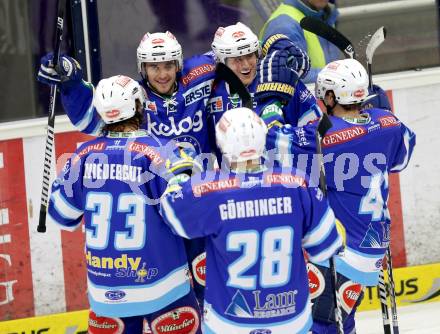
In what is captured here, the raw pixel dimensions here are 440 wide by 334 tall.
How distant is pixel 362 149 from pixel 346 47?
912 mm

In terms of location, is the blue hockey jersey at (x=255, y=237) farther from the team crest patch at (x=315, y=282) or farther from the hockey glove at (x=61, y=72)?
the hockey glove at (x=61, y=72)

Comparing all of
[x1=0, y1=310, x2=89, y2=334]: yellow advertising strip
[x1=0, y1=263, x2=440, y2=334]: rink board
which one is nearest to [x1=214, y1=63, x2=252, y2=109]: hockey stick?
[x1=0, y1=310, x2=89, y2=334]: yellow advertising strip

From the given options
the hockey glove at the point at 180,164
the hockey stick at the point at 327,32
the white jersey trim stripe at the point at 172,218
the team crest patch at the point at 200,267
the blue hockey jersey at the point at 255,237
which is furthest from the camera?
the hockey stick at the point at 327,32

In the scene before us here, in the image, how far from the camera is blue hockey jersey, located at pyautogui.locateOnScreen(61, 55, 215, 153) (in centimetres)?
522

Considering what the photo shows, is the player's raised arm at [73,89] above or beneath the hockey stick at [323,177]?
above

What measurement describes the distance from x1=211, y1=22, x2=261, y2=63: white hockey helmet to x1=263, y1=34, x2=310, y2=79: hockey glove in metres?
0.14

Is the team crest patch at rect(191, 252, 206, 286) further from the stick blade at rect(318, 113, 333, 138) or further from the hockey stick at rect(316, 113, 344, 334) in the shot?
the stick blade at rect(318, 113, 333, 138)

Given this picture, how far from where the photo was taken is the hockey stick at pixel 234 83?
528 centimetres

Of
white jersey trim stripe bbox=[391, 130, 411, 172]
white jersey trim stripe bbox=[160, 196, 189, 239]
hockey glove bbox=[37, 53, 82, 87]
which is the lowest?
white jersey trim stripe bbox=[160, 196, 189, 239]

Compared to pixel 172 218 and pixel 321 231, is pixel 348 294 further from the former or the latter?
pixel 172 218

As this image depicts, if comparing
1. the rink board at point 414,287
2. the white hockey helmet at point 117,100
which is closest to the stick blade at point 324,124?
the white hockey helmet at point 117,100

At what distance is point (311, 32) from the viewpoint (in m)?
5.98

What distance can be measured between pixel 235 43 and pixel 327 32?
0.72m

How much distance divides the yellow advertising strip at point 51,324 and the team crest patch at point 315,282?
5.11 ft
